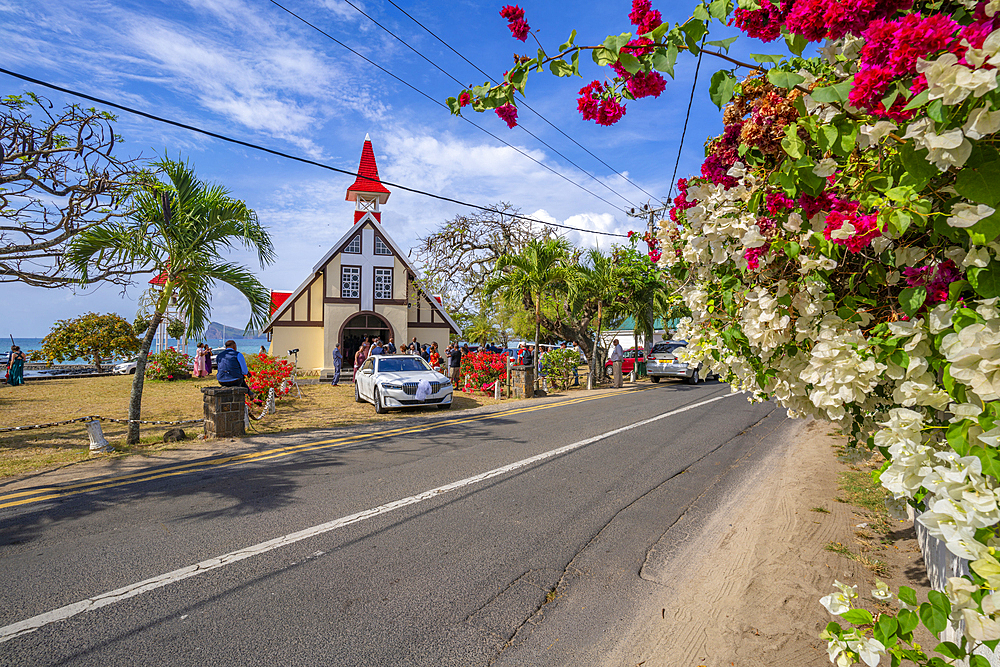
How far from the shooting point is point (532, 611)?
→ 361 centimetres

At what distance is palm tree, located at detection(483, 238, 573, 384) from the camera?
18172 mm

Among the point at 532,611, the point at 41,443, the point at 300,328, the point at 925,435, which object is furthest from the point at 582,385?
the point at 925,435

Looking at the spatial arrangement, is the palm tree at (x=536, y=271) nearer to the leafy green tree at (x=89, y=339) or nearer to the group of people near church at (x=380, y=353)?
the group of people near church at (x=380, y=353)

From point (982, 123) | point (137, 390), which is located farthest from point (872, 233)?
point (137, 390)

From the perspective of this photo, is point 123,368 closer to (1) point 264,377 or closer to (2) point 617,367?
(1) point 264,377

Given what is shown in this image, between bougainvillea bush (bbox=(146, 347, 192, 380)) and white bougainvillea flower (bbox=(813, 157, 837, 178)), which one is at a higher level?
white bougainvillea flower (bbox=(813, 157, 837, 178))

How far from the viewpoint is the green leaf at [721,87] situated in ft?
6.78

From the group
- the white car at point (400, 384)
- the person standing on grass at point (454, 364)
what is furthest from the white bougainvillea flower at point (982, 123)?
the person standing on grass at point (454, 364)

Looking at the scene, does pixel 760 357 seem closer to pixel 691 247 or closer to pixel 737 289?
pixel 737 289

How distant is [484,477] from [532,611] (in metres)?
3.09

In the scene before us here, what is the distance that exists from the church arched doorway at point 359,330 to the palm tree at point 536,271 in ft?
32.0

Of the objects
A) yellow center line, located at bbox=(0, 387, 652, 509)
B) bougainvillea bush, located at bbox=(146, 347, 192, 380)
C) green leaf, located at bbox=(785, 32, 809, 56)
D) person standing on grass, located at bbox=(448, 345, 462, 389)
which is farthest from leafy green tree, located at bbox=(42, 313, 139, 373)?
green leaf, located at bbox=(785, 32, 809, 56)

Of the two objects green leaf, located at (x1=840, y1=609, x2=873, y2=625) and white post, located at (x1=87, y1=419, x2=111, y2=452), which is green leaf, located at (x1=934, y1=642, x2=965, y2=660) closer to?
green leaf, located at (x1=840, y1=609, x2=873, y2=625)

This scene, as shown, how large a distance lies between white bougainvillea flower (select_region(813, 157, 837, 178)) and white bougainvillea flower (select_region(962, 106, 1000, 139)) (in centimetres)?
50
